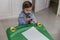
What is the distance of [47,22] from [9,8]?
78 centimetres

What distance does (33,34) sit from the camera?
1.47 metres

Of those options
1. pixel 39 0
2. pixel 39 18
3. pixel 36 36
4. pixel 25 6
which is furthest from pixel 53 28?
pixel 36 36

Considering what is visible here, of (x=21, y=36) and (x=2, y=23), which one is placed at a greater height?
(x=21, y=36)

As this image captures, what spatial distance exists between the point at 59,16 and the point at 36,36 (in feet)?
6.13

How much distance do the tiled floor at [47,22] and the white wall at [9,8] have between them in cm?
12

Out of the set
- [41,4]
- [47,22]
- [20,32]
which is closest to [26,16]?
[20,32]

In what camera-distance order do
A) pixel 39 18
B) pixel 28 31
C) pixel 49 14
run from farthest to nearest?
pixel 49 14
pixel 39 18
pixel 28 31

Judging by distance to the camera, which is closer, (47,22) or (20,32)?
(20,32)

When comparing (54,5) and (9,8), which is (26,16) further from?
(54,5)

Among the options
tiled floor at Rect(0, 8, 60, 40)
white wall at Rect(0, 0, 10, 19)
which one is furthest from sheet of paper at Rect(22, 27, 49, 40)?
white wall at Rect(0, 0, 10, 19)

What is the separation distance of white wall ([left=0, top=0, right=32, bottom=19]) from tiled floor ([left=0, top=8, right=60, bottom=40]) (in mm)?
120

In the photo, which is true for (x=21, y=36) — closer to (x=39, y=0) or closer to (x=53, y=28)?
(x=53, y=28)

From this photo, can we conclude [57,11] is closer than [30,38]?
No

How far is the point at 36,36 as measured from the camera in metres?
1.44
